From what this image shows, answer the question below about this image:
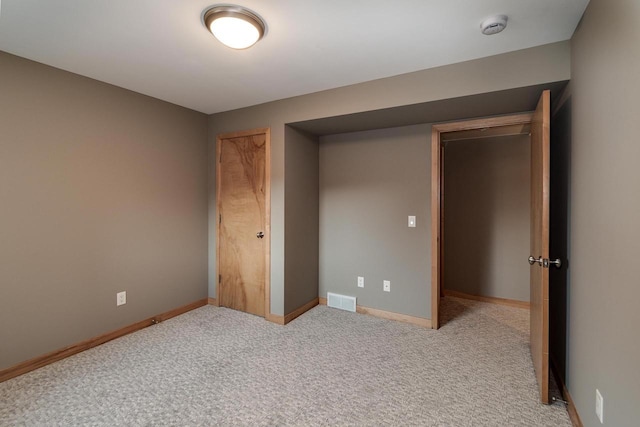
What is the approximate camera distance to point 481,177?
13.2 feet

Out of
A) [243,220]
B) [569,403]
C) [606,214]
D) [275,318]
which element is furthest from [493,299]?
[243,220]

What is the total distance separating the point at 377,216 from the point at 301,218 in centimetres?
84

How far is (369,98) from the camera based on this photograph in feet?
8.74

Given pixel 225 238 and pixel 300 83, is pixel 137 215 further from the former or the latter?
pixel 300 83

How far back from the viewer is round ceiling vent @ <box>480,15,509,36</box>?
5.75 feet

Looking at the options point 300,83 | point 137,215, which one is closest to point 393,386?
point 300,83

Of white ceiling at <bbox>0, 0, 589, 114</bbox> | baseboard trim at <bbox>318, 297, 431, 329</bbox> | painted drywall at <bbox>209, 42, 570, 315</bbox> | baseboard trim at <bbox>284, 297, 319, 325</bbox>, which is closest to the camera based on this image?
white ceiling at <bbox>0, 0, 589, 114</bbox>

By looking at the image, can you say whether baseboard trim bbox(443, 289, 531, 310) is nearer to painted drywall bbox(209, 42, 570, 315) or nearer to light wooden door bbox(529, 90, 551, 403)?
painted drywall bbox(209, 42, 570, 315)

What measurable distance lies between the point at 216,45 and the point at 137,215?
72.1 inches

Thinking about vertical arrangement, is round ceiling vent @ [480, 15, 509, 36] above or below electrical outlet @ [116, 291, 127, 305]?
above

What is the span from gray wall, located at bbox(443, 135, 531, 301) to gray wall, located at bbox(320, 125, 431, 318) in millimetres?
1323

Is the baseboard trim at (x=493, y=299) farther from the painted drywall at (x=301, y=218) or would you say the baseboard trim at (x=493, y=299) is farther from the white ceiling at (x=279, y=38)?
the white ceiling at (x=279, y=38)

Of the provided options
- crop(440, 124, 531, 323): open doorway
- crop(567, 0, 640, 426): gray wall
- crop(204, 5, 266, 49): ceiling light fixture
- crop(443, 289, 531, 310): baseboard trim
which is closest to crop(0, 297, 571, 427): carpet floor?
crop(567, 0, 640, 426): gray wall

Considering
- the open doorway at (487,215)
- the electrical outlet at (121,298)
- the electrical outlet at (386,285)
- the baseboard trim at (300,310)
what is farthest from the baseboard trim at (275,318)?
the open doorway at (487,215)
